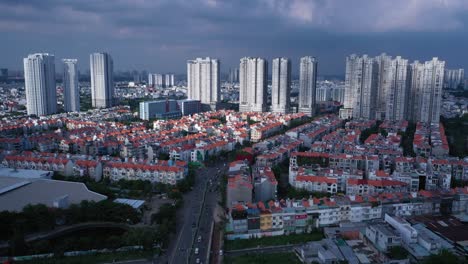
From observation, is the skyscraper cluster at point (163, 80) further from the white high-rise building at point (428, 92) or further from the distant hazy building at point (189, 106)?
the white high-rise building at point (428, 92)

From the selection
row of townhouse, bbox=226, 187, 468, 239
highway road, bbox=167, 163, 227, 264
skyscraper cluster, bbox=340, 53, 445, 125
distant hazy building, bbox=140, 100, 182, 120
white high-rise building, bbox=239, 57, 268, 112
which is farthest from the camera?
white high-rise building, bbox=239, 57, 268, 112

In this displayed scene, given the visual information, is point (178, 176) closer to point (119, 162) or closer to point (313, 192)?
point (119, 162)

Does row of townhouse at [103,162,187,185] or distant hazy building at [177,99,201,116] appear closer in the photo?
row of townhouse at [103,162,187,185]

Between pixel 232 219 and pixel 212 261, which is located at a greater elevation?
pixel 232 219

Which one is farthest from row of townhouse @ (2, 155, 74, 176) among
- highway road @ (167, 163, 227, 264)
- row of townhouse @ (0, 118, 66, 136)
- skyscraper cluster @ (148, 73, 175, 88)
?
skyscraper cluster @ (148, 73, 175, 88)

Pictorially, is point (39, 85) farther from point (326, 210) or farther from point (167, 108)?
point (326, 210)

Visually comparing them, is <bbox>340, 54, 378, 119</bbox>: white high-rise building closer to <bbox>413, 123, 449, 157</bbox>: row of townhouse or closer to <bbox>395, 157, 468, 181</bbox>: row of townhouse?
<bbox>413, 123, 449, 157</bbox>: row of townhouse

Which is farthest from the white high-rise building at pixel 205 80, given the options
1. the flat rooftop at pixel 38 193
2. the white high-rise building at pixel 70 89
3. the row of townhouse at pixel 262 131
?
the flat rooftop at pixel 38 193

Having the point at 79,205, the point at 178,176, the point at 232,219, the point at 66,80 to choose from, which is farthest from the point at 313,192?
the point at 66,80
